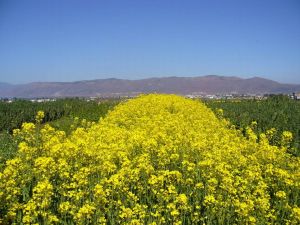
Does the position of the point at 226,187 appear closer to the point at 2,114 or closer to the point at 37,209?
the point at 37,209

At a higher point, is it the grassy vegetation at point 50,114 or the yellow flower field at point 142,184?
the yellow flower field at point 142,184

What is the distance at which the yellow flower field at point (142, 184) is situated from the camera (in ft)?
21.7

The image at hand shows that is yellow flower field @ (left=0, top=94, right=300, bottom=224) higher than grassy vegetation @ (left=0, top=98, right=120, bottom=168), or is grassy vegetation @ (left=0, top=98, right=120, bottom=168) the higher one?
yellow flower field @ (left=0, top=94, right=300, bottom=224)

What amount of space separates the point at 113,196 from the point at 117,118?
387 inches

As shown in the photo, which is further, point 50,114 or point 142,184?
point 50,114

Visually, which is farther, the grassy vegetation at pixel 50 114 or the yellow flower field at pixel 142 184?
the grassy vegetation at pixel 50 114

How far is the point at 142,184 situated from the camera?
823 cm

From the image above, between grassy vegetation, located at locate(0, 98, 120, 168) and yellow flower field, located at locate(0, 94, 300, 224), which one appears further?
grassy vegetation, located at locate(0, 98, 120, 168)

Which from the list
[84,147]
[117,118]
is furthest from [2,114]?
[84,147]

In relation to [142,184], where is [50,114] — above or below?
below

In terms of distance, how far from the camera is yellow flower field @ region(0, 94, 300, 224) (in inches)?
261

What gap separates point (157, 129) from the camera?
41.2 feet

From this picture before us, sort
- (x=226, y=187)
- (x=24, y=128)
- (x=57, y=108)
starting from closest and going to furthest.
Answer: (x=226, y=187), (x=24, y=128), (x=57, y=108)

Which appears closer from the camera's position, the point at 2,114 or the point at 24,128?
the point at 24,128
